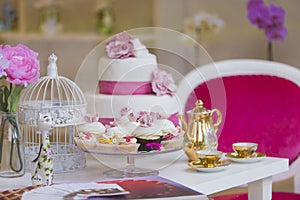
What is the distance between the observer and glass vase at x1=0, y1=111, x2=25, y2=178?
167 cm

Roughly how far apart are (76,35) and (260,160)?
2.60m

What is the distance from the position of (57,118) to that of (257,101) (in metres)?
1.01

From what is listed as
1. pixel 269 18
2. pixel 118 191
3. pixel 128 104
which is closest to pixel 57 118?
pixel 128 104

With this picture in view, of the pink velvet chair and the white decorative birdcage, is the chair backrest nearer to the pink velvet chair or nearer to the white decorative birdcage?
the pink velvet chair

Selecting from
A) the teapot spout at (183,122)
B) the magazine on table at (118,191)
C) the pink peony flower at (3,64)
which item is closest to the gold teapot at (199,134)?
the teapot spout at (183,122)

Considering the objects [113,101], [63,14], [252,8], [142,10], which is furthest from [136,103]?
[63,14]

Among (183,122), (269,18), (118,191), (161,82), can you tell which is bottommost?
(118,191)

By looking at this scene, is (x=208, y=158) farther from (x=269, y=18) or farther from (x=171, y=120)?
(x=269, y=18)

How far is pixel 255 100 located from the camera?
2.51 metres

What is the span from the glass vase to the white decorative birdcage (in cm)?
3

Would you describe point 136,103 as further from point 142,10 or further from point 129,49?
point 142,10

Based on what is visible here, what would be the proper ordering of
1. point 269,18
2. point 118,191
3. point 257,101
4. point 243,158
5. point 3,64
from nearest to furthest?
point 118,191
point 3,64
point 243,158
point 257,101
point 269,18

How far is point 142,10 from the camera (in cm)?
412

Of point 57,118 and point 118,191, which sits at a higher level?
point 57,118
